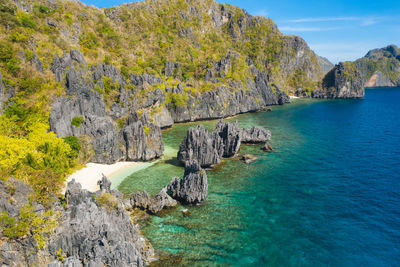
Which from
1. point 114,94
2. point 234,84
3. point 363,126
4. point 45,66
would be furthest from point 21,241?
point 234,84

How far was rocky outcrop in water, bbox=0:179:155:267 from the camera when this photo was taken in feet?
66.0

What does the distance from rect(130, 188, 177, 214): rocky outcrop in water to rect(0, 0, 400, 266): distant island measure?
0.50ft

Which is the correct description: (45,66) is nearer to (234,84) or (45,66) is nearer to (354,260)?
(354,260)

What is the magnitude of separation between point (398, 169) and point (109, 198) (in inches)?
2193

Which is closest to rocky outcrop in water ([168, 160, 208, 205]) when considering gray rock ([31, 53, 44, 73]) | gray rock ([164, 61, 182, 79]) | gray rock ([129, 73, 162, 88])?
gray rock ([31, 53, 44, 73])

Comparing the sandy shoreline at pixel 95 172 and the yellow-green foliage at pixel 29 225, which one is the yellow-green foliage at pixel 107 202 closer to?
the yellow-green foliage at pixel 29 225

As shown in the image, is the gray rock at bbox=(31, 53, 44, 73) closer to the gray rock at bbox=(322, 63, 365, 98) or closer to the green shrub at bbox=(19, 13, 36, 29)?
the green shrub at bbox=(19, 13, 36, 29)

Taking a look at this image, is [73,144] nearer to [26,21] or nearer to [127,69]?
[26,21]

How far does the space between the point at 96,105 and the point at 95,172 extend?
1052 inches

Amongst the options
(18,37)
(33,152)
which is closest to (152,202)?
(33,152)

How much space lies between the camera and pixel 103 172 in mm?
44656

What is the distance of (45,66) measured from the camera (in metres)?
61.6

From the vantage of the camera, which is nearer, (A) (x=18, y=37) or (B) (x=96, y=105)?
(A) (x=18, y=37)

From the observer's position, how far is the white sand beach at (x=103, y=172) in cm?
3995
